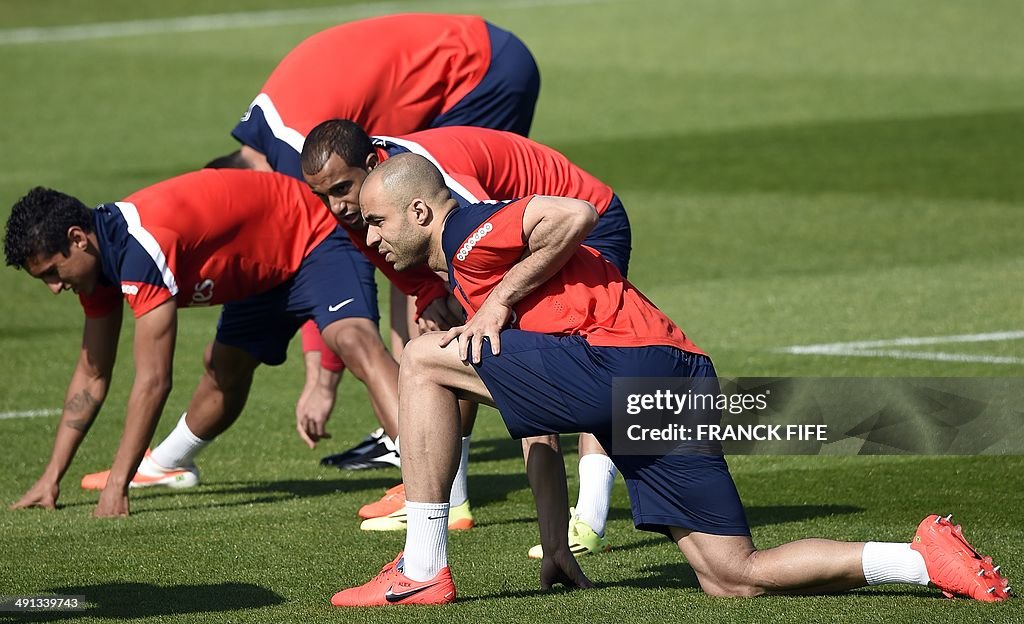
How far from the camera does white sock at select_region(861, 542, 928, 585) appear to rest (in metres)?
5.78

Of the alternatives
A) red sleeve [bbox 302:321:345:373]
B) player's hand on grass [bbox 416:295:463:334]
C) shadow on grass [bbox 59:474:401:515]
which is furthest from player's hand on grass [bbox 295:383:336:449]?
player's hand on grass [bbox 416:295:463:334]

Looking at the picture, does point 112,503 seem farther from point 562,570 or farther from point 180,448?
point 562,570

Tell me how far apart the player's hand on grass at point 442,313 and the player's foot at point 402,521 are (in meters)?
0.82

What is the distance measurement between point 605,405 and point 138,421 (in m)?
2.77

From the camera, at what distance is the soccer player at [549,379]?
5789mm

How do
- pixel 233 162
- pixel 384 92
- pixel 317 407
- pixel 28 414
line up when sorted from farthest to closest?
pixel 28 414 → pixel 384 92 → pixel 233 162 → pixel 317 407

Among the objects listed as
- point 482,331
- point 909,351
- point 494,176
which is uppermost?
point 494,176

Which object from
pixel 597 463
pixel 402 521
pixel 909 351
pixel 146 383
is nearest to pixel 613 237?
pixel 597 463

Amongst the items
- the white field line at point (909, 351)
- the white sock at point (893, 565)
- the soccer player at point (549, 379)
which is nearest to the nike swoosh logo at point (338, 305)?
the soccer player at point (549, 379)

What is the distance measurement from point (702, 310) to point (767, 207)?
476 centimetres

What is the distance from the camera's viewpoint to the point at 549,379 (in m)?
5.80

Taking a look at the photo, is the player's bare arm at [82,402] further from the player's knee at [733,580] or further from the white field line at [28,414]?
the player's knee at [733,580]

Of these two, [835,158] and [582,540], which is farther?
[835,158]

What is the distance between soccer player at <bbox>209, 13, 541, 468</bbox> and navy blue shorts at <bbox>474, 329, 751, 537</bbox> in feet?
10.5
